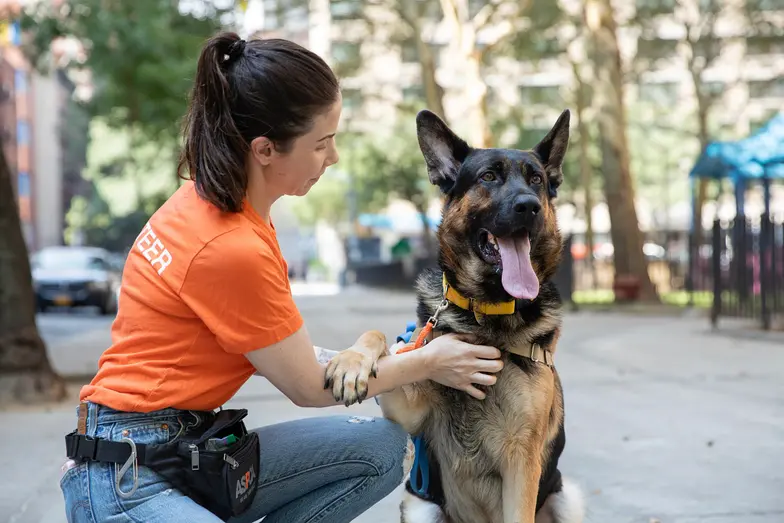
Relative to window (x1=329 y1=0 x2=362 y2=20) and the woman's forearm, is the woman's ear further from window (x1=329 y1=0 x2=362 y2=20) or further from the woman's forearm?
window (x1=329 y1=0 x2=362 y2=20)

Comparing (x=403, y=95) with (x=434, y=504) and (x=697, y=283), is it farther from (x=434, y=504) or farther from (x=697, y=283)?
(x=434, y=504)

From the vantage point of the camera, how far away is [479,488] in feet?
10.0

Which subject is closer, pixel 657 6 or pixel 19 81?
pixel 657 6

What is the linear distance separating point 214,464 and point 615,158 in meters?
17.0

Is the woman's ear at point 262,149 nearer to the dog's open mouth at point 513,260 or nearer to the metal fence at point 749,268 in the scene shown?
the dog's open mouth at point 513,260

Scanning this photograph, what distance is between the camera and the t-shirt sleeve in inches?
91.1

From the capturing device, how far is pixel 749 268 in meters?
12.5

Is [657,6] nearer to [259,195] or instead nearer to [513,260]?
[513,260]

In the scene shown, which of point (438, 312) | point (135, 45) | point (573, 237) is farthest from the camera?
point (573, 237)

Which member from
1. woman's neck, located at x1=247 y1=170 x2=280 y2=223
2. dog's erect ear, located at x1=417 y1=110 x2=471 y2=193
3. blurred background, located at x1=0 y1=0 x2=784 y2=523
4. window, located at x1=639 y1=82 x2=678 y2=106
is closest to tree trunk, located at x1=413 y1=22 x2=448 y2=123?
blurred background, located at x1=0 y1=0 x2=784 y2=523

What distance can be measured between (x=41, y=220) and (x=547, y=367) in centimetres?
6236

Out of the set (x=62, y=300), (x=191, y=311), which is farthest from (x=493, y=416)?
Answer: (x=62, y=300)

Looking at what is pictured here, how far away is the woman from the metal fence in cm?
983

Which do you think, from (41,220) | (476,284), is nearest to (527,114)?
(476,284)
